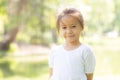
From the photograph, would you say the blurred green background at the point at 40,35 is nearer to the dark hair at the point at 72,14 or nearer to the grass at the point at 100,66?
the grass at the point at 100,66

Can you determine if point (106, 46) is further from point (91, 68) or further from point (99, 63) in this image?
point (91, 68)

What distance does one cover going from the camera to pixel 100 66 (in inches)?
221

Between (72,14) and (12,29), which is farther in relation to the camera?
(12,29)

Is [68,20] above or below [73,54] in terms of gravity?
above

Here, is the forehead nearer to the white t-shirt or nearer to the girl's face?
the girl's face

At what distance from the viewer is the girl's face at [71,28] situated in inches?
58.2

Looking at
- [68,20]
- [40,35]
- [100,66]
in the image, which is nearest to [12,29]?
[40,35]

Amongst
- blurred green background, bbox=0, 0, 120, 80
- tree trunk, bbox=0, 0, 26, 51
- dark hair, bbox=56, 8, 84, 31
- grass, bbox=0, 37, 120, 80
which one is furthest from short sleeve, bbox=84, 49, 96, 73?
tree trunk, bbox=0, 0, 26, 51

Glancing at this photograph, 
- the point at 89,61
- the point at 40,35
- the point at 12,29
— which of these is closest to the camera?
the point at 89,61

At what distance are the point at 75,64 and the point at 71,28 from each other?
16 cm

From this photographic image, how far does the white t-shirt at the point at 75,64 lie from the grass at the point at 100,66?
334 centimetres

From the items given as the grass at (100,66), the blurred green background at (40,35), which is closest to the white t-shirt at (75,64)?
the grass at (100,66)

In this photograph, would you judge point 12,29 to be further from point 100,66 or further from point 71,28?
point 71,28

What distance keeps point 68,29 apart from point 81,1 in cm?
Result: 419
